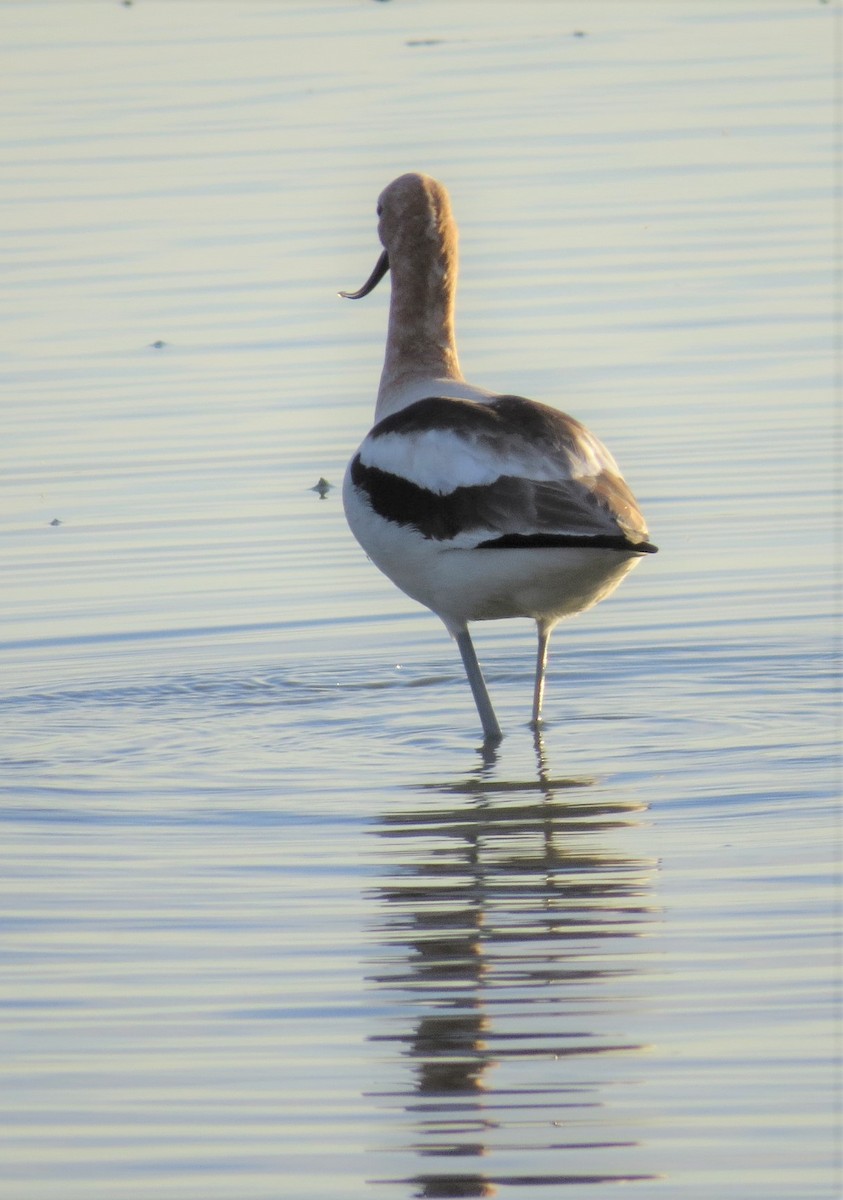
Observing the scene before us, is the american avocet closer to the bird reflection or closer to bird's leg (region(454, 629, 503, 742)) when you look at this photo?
bird's leg (region(454, 629, 503, 742))

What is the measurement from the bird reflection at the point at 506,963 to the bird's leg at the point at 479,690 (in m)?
0.49

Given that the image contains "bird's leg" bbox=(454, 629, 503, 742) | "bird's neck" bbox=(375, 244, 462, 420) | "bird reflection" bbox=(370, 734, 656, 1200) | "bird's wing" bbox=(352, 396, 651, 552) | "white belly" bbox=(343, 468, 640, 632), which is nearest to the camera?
"bird reflection" bbox=(370, 734, 656, 1200)

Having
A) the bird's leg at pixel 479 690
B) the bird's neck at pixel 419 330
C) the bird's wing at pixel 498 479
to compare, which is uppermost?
the bird's neck at pixel 419 330

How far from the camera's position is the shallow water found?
15.6 ft

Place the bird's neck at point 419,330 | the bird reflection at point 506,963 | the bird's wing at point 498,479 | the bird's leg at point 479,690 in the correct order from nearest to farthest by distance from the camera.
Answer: the bird reflection at point 506,963
the bird's wing at point 498,479
the bird's leg at point 479,690
the bird's neck at point 419,330

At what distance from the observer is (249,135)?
58.6 ft

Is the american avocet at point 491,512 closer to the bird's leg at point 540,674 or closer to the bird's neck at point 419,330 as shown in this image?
the bird's leg at point 540,674

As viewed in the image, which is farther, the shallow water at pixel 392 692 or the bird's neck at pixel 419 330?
the bird's neck at pixel 419 330

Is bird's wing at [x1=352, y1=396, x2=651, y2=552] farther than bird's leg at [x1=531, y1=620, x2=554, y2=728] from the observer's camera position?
No

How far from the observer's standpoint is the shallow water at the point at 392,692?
4.76 metres

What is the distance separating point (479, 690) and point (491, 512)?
2.83ft

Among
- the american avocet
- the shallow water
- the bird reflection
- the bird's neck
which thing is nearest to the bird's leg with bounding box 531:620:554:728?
the american avocet

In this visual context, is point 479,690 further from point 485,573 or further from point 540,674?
point 485,573

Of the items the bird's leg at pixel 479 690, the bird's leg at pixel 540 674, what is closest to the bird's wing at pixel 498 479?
the bird's leg at pixel 479 690
